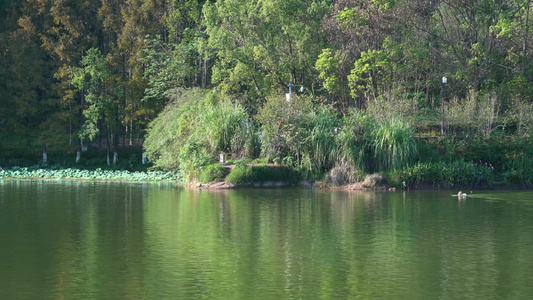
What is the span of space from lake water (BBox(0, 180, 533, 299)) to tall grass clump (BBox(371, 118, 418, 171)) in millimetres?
6252

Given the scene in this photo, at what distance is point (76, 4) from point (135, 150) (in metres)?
12.3

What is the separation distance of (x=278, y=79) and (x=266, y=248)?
30.7 meters

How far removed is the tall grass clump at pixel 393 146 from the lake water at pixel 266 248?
625cm

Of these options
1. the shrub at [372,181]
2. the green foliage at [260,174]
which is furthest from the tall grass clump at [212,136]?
the shrub at [372,181]

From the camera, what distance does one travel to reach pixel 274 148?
3438 cm

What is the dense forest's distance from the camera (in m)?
34.8

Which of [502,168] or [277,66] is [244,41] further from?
[502,168]

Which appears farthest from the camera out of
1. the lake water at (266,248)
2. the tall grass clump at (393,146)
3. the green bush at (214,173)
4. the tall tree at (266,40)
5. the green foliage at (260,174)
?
the tall tree at (266,40)

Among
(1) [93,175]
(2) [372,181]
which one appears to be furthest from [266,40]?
(2) [372,181]

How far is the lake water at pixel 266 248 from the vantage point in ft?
39.5

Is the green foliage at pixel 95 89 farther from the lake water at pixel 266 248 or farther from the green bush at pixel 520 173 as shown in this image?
the green bush at pixel 520 173

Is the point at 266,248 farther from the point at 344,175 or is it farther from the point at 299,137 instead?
the point at 299,137

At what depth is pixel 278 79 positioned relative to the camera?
45750 mm

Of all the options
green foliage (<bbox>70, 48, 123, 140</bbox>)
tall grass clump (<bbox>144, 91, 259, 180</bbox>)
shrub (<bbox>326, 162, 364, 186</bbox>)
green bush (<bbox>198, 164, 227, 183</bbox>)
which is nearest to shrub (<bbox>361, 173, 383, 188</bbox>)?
shrub (<bbox>326, 162, 364, 186</bbox>)
